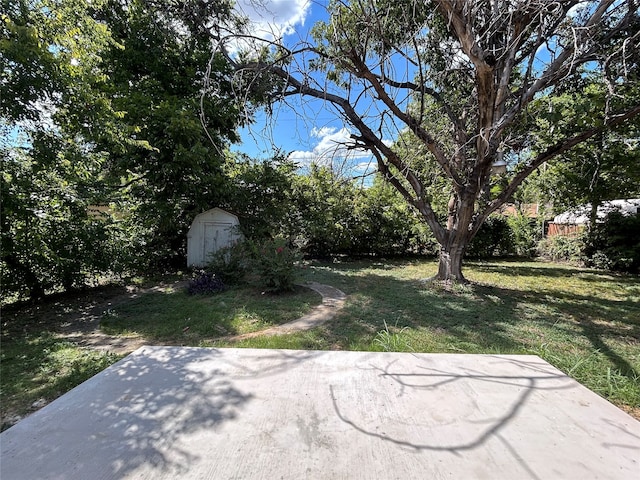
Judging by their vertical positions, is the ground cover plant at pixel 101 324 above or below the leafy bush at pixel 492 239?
below

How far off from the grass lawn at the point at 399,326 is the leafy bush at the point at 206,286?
22 cm

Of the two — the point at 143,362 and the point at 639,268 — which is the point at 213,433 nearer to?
the point at 143,362

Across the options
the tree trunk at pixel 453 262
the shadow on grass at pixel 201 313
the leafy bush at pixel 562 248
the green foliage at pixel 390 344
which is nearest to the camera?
the green foliage at pixel 390 344

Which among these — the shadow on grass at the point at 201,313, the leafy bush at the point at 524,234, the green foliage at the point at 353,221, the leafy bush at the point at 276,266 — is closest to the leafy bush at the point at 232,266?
the shadow on grass at the point at 201,313

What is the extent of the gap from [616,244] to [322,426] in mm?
11779

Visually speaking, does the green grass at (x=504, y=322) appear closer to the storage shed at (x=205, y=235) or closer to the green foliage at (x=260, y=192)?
the green foliage at (x=260, y=192)

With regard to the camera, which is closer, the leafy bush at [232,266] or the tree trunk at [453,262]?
the leafy bush at [232,266]

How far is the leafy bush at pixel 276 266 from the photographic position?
5.56 m

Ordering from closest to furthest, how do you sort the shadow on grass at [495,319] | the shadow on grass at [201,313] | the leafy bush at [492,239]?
the shadow on grass at [495,319] < the shadow on grass at [201,313] < the leafy bush at [492,239]

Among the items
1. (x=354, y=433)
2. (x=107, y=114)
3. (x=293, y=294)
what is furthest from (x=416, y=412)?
(x=107, y=114)

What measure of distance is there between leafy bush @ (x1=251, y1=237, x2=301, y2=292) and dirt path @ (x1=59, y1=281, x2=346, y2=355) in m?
0.73

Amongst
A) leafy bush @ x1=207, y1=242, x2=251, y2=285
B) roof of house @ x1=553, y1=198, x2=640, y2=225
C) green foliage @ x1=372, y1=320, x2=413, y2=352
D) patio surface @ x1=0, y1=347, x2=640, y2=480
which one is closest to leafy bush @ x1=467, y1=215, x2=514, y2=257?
roof of house @ x1=553, y1=198, x2=640, y2=225

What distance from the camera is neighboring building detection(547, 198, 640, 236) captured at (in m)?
9.43

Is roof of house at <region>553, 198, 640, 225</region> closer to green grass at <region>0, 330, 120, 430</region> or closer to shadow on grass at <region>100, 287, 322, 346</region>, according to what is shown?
shadow on grass at <region>100, 287, 322, 346</region>
